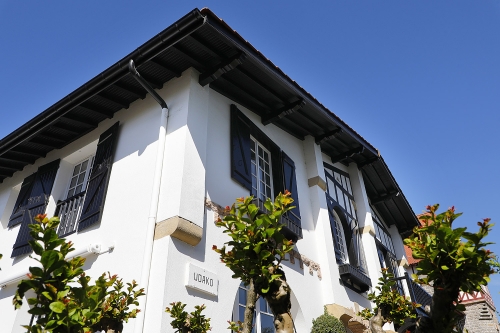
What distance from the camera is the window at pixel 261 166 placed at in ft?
25.1

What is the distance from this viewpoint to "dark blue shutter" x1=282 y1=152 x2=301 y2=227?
27.4ft

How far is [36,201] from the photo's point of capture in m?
8.56

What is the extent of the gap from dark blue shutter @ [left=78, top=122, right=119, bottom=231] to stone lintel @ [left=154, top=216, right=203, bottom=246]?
5.74ft

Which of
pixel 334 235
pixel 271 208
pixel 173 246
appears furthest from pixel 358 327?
pixel 271 208

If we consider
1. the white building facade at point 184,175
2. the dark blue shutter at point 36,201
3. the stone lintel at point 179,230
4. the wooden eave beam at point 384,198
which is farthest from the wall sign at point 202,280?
the wooden eave beam at point 384,198

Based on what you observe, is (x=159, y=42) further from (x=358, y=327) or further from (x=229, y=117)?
(x=358, y=327)

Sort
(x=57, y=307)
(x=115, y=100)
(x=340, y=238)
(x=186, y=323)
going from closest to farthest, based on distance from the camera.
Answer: (x=57, y=307) → (x=186, y=323) → (x=115, y=100) → (x=340, y=238)

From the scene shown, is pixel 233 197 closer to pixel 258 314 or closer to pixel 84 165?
pixel 258 314

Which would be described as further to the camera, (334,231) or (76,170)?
(334,231)

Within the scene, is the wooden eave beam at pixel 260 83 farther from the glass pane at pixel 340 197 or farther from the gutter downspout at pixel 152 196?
the glass pane at pixel 340 197

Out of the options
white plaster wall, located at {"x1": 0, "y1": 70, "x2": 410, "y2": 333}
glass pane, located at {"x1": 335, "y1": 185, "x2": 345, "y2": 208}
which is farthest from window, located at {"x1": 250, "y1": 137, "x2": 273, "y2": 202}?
glass pane, located at {"x1": 335, "y1": 185, "x2": 345, "y2": 208}

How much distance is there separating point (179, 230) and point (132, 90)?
3270 millimetres

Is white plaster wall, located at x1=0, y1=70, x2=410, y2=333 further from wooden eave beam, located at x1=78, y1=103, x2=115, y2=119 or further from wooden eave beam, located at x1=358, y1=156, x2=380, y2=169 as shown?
wooden eave beam, located at x1=358, y1=156, x2=380, y2=169

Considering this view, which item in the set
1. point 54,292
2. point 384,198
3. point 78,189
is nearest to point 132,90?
point 78,189
